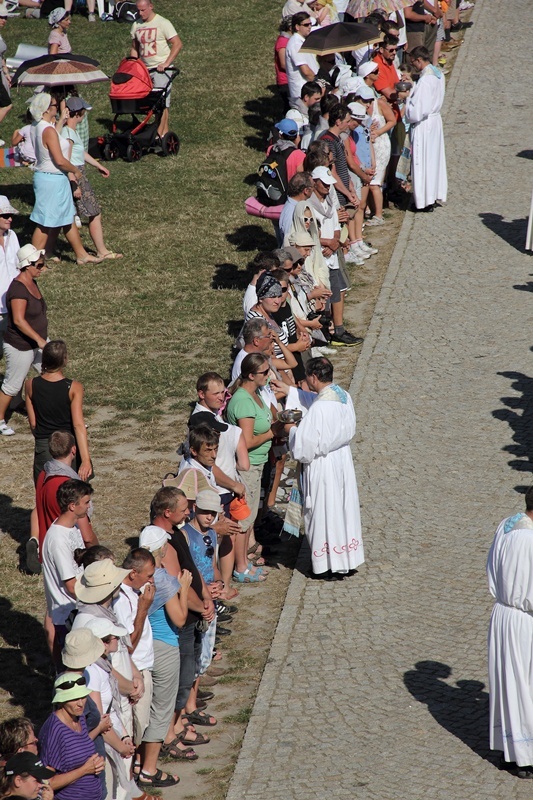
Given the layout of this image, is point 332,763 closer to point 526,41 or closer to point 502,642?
point 502,642

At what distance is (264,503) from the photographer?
990 cm

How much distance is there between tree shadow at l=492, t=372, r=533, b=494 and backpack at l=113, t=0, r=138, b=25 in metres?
15.2

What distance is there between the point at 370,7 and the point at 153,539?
12.9 m

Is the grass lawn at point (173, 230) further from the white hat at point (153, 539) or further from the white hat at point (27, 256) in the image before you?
the white hat at point (153, 539)

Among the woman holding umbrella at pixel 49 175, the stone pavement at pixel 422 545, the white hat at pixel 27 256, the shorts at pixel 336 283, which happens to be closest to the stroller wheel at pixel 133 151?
the woman holding umbrella at pixel 49 175

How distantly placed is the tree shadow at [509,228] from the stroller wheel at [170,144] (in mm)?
5240

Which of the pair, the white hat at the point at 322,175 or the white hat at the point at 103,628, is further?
the white hat at the point at 322,175

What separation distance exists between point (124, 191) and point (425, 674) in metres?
11.3

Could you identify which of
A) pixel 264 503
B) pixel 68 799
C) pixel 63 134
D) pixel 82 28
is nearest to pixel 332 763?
pixel 68 799

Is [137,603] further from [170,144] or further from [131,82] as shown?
[170,144]

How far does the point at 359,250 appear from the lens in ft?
49.0

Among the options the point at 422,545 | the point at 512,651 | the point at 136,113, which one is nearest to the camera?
the point at 512,651

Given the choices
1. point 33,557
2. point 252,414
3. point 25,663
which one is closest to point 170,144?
point 252,414

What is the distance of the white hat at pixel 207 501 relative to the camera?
736cm
